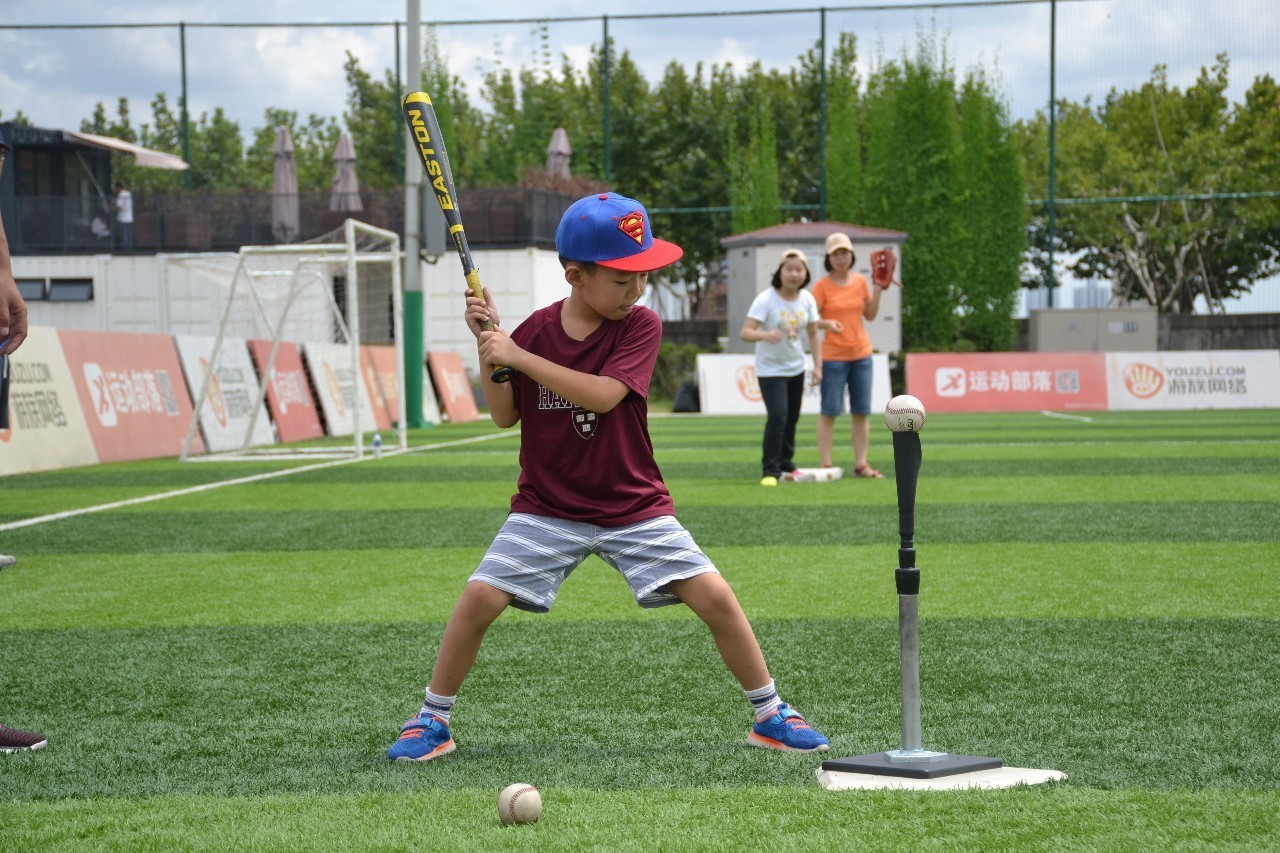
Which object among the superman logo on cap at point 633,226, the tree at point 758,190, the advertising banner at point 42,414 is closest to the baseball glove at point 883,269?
the advertising banner at point 42,414

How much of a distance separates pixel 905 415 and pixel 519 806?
3.86 ft

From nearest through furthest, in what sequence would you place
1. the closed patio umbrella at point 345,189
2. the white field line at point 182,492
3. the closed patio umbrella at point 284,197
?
the white field line at point 182,492, the closed patio umbrella at point 345,189, the closed patio umbrella at point 284,197

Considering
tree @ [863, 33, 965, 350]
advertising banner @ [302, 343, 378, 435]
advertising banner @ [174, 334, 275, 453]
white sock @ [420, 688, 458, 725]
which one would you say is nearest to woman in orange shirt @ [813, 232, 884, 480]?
advertising banner @ [174, 334, 275, 453]

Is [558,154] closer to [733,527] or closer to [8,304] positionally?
[733,527]

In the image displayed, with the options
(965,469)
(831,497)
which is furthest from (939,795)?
(965,469)

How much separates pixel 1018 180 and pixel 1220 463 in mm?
21490

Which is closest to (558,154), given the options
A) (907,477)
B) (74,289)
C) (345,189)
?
(345,189)

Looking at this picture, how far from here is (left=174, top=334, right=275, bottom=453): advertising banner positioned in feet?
55.5

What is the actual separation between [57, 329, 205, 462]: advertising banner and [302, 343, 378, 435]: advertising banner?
4.11 m

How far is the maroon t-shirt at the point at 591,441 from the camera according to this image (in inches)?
151

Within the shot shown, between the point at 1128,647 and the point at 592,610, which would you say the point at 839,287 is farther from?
the point at 1128,647

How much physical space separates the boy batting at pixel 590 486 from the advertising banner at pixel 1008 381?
77.7 feet

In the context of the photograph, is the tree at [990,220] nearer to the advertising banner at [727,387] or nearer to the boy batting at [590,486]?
the advertising banner at [727,387]

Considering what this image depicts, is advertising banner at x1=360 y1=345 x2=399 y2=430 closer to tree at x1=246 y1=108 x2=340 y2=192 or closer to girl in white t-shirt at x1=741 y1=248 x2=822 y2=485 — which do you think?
girl in white t-shirt at x1=741 y1=248 x2=822 y2=485
